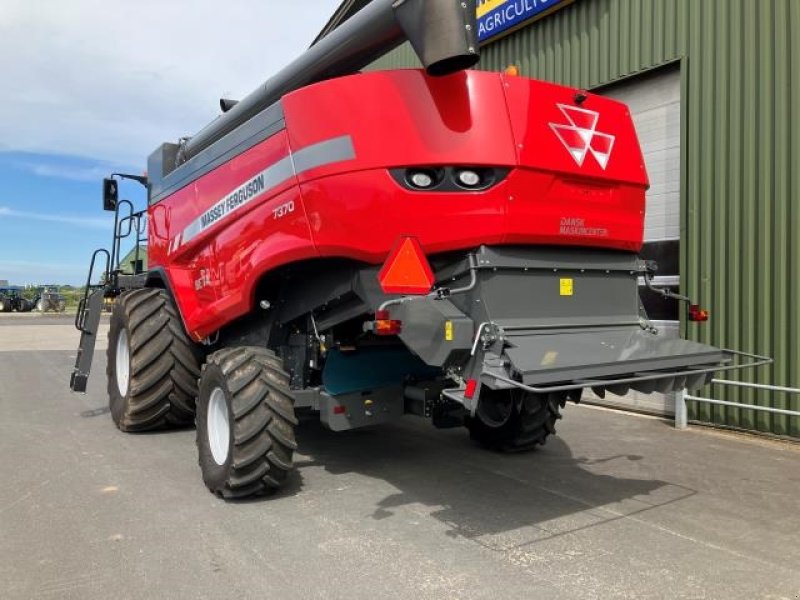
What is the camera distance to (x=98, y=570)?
3465mm

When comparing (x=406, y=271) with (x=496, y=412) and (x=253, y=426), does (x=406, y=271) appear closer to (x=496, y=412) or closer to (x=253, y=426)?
(x=253, y=426)

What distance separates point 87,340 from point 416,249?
208 inches

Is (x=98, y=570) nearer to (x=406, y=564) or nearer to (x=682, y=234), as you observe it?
(x=406, y=564)

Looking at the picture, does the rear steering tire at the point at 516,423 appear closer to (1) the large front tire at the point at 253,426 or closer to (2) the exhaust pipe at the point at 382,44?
(1) the large front tire at the point at 253,426

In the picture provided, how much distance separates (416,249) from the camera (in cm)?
375

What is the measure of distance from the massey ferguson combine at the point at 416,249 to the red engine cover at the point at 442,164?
12mm

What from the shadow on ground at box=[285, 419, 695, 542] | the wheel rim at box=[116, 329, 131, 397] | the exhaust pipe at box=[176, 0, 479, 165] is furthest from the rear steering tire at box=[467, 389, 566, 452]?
the wheel rim at box=[116, 329, 131, 397]

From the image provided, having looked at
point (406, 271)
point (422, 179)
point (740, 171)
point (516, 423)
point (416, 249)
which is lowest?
point (516, 423)

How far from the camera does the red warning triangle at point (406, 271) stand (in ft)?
12.1

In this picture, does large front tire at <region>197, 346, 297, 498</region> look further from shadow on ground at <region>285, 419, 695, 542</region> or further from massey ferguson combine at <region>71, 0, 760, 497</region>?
shadow on ground at <region>285, 419, 695, 542</region>

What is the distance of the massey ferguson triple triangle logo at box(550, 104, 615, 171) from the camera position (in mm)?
4152

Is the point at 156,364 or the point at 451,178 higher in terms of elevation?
the point at 451,178

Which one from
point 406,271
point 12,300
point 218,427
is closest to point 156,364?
point 218,427

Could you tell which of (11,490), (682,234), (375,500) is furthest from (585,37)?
(11,490)
